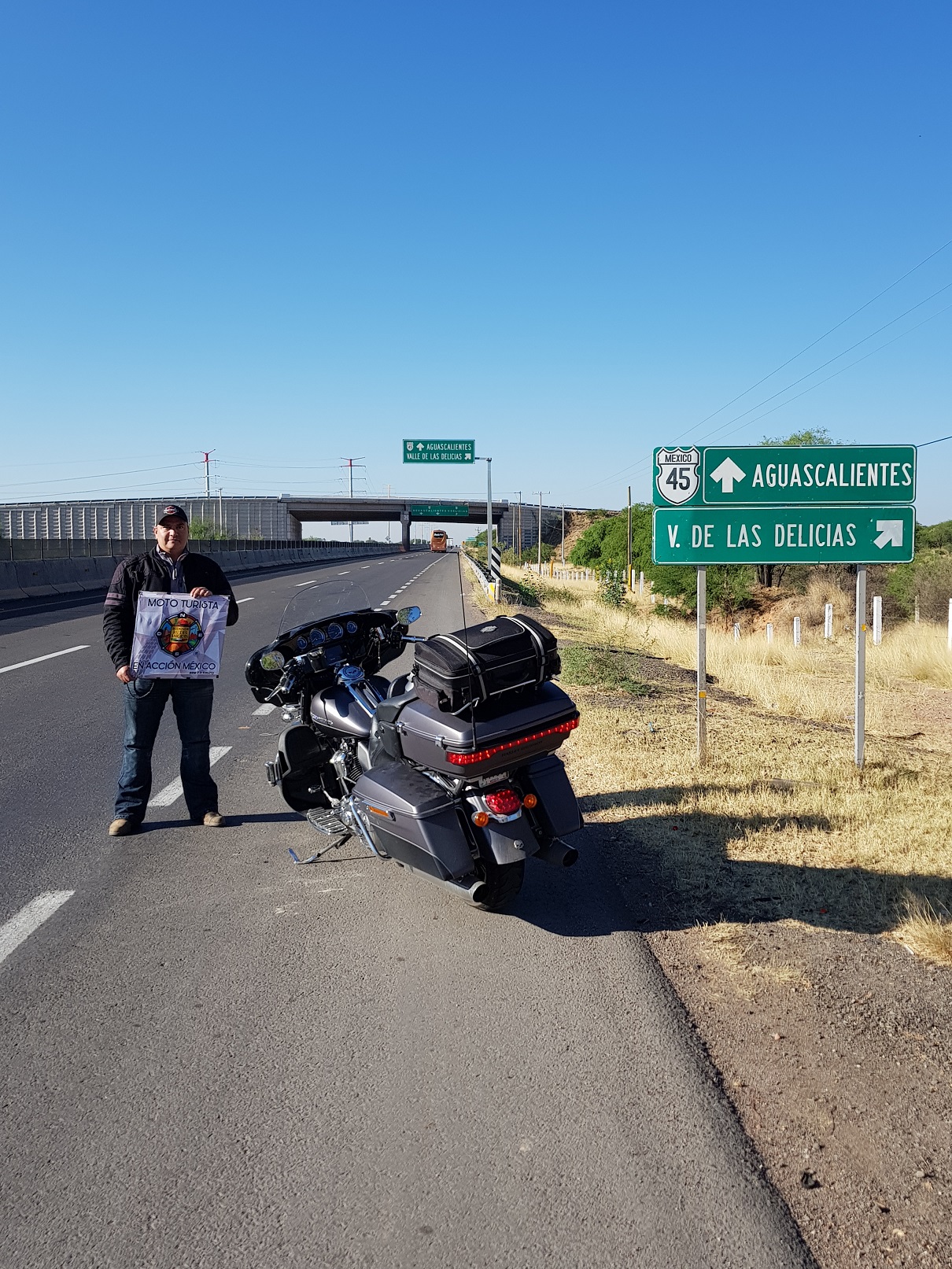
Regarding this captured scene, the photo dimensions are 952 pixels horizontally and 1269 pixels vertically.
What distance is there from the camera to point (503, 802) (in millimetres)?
4387

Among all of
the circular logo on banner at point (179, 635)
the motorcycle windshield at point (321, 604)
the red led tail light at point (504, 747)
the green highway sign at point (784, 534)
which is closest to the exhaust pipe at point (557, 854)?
the red led tail light at point (504, 747)

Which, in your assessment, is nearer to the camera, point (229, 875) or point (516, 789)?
point (516, 789)

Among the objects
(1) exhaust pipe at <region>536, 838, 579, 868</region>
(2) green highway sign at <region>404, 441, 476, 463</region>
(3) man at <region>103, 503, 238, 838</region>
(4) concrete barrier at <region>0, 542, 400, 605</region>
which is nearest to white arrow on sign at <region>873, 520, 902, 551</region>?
(1) exhaust pipe at <region>536, 838, 579, 868</region>

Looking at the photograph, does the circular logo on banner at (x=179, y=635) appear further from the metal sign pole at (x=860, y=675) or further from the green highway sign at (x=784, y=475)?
the metal sign pole at (x=860, y=675)

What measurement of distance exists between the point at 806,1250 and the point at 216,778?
5.84 metres

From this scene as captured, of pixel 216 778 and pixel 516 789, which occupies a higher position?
pixel 516 789

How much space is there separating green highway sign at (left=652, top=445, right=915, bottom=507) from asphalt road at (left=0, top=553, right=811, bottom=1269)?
363 centimetres

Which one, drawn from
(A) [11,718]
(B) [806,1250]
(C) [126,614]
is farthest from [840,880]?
(A) [11,718]

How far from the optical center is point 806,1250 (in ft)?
8.22

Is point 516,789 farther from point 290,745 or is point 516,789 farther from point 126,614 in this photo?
point 126,614

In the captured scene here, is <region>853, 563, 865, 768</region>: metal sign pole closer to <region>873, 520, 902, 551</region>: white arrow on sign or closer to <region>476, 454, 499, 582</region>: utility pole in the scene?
<region>873, 520, 902, 551</region>: white arrow on sign

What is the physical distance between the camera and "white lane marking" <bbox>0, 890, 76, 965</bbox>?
4.42m

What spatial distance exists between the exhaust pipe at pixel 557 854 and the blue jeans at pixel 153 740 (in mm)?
2613

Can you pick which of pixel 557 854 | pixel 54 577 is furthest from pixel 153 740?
pixel 54 577
